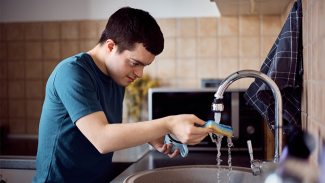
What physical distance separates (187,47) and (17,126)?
4.46 ft

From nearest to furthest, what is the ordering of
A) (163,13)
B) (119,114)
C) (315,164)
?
(315,164), (119,114), (163,13)

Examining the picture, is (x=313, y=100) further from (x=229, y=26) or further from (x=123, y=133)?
(x=229, y=26)

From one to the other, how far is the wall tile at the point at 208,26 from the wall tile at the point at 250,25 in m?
0.17

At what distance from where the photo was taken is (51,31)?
6.64 ft

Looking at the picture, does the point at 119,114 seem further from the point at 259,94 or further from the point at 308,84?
the point at 308,84

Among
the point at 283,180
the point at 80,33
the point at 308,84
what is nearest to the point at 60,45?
the point at 80,33

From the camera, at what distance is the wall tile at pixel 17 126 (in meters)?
2.05

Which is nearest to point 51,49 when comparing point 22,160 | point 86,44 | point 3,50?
point 86,44

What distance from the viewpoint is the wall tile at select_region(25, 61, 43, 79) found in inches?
80.7

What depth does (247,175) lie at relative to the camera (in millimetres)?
933

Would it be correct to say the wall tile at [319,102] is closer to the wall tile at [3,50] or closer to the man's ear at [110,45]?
the man's ear at [110,45]

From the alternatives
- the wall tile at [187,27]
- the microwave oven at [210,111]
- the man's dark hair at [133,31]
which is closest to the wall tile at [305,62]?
the man's dark hair at [133,31]

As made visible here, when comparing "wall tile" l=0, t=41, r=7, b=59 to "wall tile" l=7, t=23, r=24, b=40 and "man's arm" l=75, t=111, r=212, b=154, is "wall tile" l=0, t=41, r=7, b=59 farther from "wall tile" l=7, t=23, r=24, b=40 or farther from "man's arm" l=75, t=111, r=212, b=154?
"man's arm" l=75, t=111, r=212, b=154

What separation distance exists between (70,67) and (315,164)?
0.67 meters
